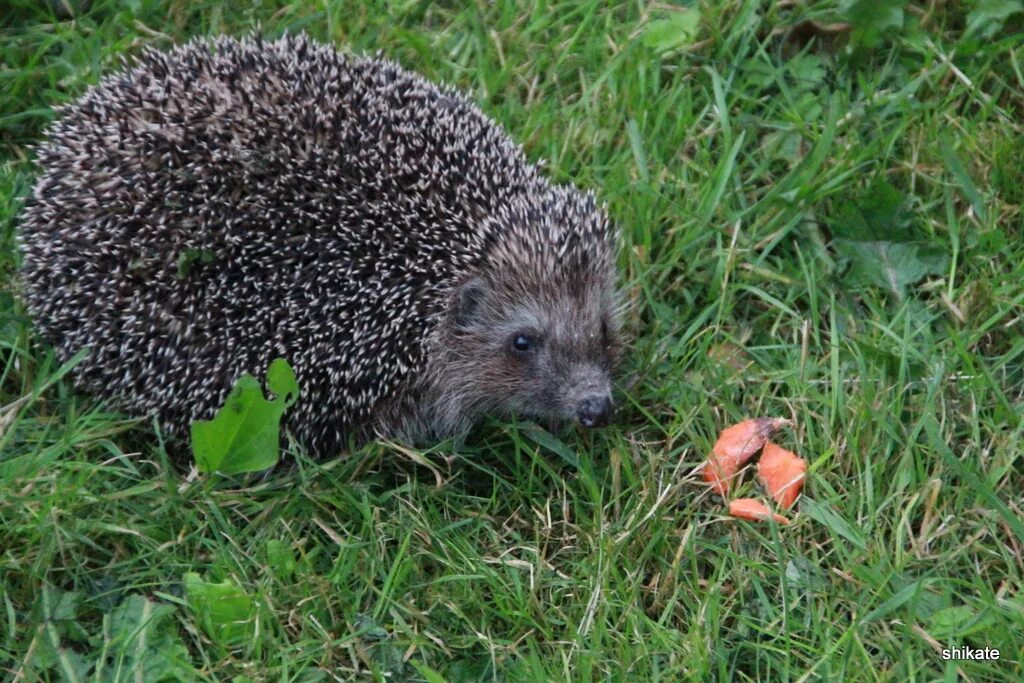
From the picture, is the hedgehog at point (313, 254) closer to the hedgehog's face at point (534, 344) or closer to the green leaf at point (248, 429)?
the hedgehog's face at point (534, 344)

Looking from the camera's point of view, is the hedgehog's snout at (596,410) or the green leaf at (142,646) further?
the hedgehog's snout at (596,410)

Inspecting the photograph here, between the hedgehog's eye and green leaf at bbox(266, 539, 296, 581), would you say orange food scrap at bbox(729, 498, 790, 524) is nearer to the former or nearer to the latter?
the hedgehog's eye

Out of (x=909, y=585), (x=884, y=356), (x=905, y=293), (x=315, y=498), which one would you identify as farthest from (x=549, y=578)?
(x=905, y=293)

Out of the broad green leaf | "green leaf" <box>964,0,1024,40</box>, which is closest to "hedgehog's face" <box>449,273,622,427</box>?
the broad green leaf

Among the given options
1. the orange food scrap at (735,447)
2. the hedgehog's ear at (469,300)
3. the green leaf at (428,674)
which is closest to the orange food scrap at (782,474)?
the orange food scrap at (735,447)

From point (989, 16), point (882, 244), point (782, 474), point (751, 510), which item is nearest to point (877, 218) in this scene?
point (882, 244)

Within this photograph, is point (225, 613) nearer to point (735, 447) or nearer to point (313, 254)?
point (313, 254)
